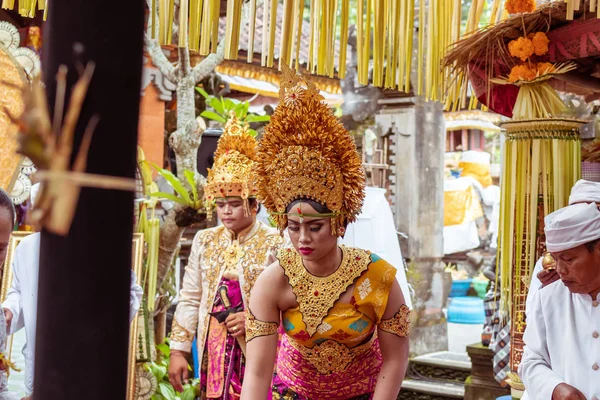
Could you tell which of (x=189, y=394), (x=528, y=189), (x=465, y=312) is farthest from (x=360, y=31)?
(x=465, y=312)

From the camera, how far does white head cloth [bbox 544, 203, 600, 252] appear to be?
9.71ft

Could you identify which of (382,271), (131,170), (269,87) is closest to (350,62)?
(269,87)

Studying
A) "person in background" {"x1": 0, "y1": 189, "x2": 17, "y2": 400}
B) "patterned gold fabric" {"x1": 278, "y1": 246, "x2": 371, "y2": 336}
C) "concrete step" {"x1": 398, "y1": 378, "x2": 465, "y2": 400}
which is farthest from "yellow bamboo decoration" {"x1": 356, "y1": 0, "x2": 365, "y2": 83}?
"concrete step" {"x1": 398, "y1": 378, "x2": 465, "y2": 400}

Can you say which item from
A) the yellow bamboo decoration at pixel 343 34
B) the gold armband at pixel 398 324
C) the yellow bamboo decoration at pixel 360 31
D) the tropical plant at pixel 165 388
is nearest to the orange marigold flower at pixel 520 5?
the yellow bamboo decoration at pixel 360 31

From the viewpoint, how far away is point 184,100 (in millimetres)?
6543

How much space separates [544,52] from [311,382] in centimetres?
176

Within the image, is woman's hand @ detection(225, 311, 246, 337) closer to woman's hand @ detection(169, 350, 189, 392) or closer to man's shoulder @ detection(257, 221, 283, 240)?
woman's hand @ detection(169, 350, 189, 392)

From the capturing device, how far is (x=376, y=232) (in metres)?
6.66

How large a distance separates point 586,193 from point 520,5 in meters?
0.90

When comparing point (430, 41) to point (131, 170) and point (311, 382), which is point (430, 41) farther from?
point (131, 170)

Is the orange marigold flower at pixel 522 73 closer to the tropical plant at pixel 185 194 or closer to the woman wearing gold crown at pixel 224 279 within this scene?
the woman wearing gold crown at pixel 224 279

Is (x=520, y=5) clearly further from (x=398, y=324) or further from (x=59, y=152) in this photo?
(x=59, y=152)

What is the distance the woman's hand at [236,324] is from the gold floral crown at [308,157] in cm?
143

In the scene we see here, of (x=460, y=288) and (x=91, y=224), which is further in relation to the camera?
(x=460, y=288)
